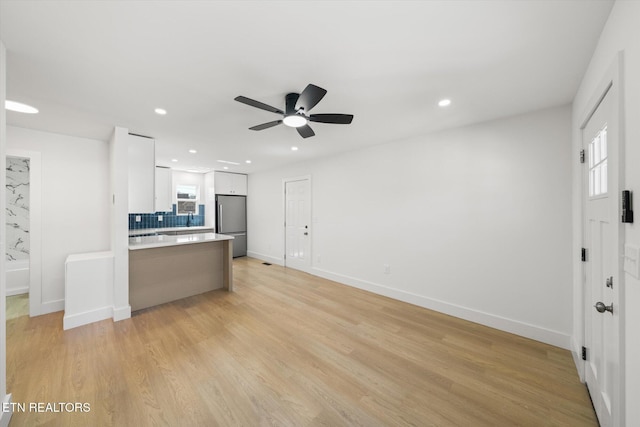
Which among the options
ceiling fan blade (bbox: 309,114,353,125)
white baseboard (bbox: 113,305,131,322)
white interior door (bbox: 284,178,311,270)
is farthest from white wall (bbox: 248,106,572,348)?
white baseboard (bbox: 113,305,131,322)

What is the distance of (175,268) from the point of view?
11.9ft

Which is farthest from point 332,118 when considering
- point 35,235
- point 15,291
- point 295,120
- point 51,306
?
point 15,291

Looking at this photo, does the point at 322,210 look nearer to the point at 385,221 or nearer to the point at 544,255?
the point at 385,221

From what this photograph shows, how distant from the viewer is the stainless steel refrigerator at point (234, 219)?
246 inches

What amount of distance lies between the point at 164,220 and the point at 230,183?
6.09 ft

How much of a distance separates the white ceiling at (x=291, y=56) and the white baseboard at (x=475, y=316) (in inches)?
93.2

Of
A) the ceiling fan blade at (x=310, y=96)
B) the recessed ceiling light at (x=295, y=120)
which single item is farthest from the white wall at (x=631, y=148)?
the recessed ceiling light at (x=295, y=120)

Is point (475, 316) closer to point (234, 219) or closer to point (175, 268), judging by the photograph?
point (175, 268)

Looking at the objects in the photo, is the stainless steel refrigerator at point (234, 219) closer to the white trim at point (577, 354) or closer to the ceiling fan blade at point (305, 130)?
the ceiling fan blade at point (305, 130)

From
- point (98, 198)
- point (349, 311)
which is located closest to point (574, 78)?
Result: point (349, 311)

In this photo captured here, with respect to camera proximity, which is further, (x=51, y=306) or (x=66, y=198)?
(x=66, y=198)

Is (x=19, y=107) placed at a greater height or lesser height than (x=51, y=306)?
greater

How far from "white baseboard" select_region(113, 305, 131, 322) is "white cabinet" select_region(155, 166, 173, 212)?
2.16 metres

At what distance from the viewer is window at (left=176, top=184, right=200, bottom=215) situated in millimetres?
→ 6219
